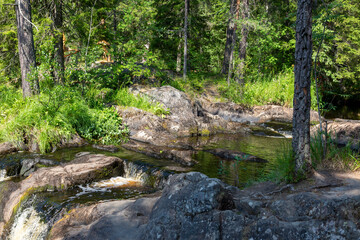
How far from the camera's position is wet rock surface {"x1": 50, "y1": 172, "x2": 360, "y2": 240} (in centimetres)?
336

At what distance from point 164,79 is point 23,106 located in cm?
854

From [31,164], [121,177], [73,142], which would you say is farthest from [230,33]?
[31,164]

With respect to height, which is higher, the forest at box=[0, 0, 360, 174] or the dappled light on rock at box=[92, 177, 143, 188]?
the forest at box=[0, 0, 360, 174]

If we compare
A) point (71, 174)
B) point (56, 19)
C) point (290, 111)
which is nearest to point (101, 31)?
point (56, 19)

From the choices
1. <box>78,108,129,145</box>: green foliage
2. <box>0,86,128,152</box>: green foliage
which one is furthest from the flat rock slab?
<box>78,108,129,145</box>: green foliage

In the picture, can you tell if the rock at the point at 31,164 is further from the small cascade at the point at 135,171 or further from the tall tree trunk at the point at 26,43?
the tall tree trunk at the point at 26,43

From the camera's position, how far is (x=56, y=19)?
13.9 meters

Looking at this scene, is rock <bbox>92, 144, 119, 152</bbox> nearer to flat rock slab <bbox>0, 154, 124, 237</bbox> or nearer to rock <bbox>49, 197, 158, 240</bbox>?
flat rock slab <bbox>0, 154, 124, 237</bbox>

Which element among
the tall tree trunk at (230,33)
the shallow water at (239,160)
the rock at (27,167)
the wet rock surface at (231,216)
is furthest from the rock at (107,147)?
the tall tree trunk at (230,33)

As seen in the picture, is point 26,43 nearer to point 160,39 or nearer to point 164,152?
point 164,152

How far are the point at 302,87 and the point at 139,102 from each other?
992 centimetres

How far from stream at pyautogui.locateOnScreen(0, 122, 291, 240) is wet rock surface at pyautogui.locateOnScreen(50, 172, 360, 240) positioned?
4.25 feet

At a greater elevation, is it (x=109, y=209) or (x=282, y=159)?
(x=282, y=159)

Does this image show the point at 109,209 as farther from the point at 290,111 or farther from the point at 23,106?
the point at 290,111
